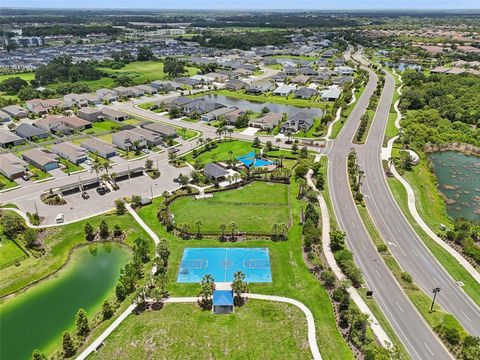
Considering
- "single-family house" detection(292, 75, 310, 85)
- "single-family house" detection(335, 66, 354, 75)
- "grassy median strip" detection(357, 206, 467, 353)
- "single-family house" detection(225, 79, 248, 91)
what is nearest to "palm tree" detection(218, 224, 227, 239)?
"grassy median strip" detection(357, 206, 467, 353)

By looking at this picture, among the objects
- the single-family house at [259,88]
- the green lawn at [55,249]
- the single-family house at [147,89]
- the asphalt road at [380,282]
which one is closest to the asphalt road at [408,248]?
the asphalt road at [380,282]

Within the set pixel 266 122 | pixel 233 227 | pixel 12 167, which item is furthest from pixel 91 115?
pixel 233 227

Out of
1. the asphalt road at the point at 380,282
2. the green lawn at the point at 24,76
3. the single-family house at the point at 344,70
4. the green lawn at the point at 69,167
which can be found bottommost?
the green lawn at the point at 69,167

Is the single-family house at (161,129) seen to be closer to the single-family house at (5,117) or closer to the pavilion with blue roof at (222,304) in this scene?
the single-family house at (5,117)

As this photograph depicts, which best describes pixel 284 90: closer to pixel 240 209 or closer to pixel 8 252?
pixel 240 209

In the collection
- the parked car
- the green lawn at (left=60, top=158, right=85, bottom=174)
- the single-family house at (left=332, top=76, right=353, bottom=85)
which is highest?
the single-family house at (left=332, top=76, right=353, bottom=85)

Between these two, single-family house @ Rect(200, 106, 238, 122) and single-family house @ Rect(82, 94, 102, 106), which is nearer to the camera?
single-family house @ Rect(200, 106, 238, 122)

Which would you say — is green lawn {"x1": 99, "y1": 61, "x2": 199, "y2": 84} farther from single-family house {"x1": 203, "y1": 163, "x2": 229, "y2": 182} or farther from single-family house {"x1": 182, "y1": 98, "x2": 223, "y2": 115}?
single-family house {"x1": 203, "y1": 163, "x2": 229, "y2": 182}
